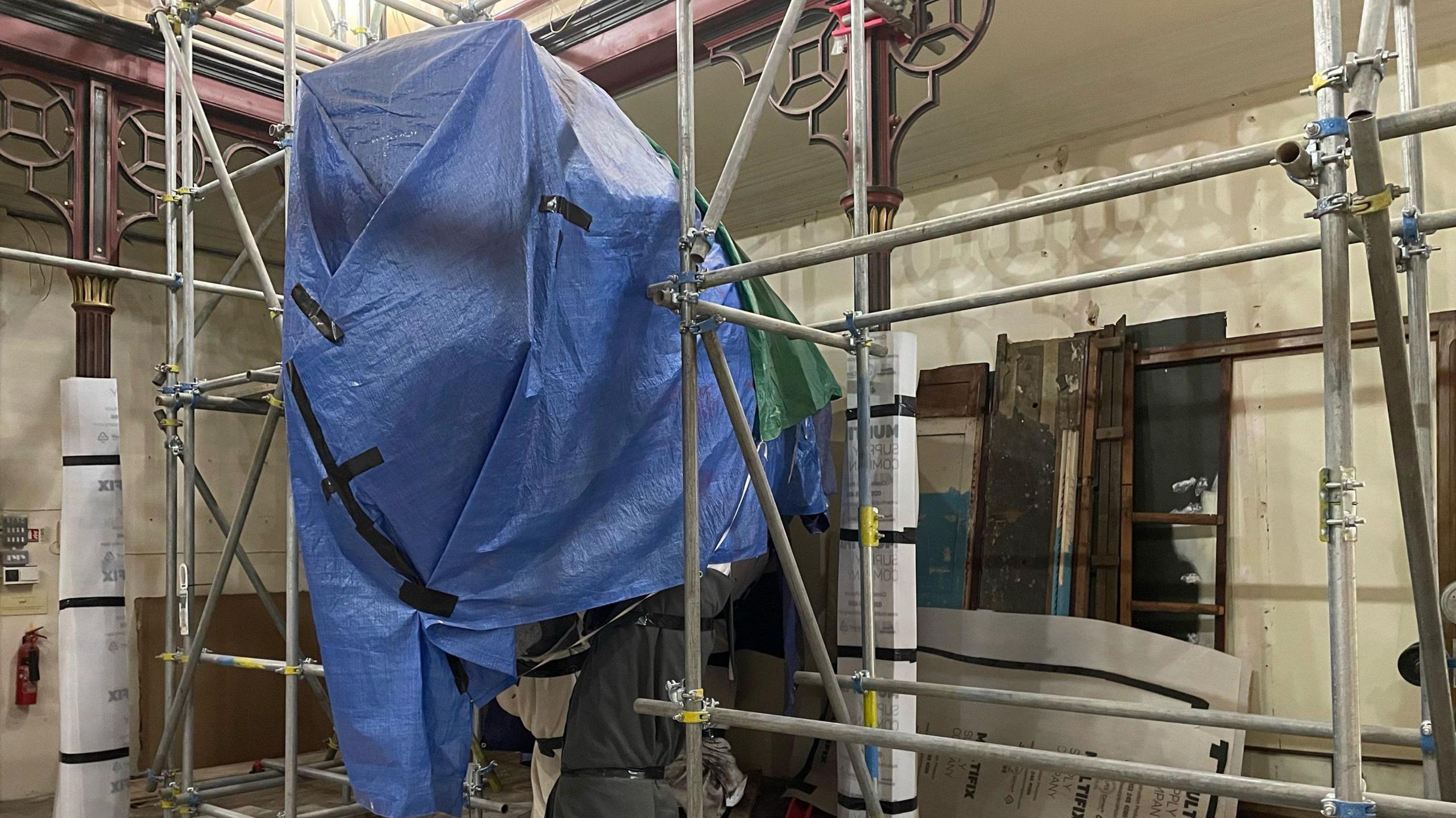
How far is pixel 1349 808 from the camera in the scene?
5.36 feet

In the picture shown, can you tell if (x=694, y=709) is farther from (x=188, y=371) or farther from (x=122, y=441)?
(x=122, y=441)

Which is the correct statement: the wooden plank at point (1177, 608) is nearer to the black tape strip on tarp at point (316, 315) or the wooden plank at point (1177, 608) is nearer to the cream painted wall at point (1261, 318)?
the cream painted wall at point (1261, 318)

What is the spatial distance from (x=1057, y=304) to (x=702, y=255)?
293 centimetres

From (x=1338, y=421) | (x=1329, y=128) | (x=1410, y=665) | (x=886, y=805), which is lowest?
(x=886, y=805)

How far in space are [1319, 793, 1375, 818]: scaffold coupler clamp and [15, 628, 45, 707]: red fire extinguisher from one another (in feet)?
20.4

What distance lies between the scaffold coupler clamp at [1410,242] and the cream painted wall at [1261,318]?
1840 millimetres

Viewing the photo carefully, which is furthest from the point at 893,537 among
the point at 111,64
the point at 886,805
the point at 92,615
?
the point at 111,64

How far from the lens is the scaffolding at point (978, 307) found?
1660 mm

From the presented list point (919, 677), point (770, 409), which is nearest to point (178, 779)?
point (919, 677)

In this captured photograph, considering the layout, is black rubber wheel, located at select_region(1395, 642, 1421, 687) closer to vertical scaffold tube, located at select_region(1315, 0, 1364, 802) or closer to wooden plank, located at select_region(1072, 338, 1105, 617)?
wooden plank, located at select_region(1072, 338, 1105, 617)

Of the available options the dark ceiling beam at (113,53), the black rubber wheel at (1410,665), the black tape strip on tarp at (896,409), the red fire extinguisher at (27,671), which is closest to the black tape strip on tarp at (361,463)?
the black tape strip on tarp at (896,409)

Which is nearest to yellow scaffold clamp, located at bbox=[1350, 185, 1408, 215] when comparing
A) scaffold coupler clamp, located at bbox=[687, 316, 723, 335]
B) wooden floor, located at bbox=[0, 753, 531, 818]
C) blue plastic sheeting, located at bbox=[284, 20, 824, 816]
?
scaffold coupler clamp, located at bbox=[687, 316, 723, 335]

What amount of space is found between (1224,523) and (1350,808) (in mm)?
2978

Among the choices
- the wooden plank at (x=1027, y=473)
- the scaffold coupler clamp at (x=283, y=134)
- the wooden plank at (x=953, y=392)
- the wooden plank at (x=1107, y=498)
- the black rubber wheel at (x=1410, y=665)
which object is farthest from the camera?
the wooden plank at (x=953, y=392)
